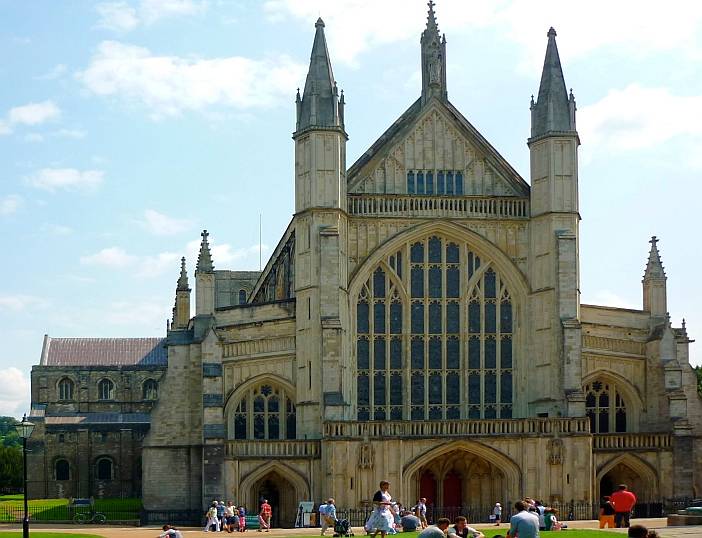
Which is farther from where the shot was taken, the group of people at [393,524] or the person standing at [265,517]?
the person standing at [265,517]

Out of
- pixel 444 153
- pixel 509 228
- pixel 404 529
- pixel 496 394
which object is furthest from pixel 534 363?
pixel 404 529

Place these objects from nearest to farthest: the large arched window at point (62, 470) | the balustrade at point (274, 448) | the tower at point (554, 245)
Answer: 1. the balustrade at point (274, 448)
2. the tower at point (554, 245)
3. the large arched window at point (62, 470)

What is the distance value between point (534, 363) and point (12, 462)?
5548 centimetres

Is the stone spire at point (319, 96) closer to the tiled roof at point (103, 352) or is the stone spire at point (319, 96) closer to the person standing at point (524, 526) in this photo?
the person standing at point (524, 526)

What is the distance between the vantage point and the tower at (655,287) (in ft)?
208

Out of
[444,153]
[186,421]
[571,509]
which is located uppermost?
[444,153]

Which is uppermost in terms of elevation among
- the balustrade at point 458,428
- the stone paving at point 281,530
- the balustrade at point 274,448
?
the balustrade at point 458,428

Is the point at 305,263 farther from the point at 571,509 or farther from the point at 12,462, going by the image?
the point at 12,462

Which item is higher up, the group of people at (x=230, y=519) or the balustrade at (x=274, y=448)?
the balustrade at (x=274, y=448)

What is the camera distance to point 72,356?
9856 cm

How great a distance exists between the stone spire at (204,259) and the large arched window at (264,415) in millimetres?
5569

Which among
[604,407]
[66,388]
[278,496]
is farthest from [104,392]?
[604,407]

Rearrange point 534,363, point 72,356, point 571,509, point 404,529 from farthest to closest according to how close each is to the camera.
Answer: point 72,356 < point 534,363 < point 571,509 < point 404,529

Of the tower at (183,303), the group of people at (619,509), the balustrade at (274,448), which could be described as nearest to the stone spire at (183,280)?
the tower at (183,303)
